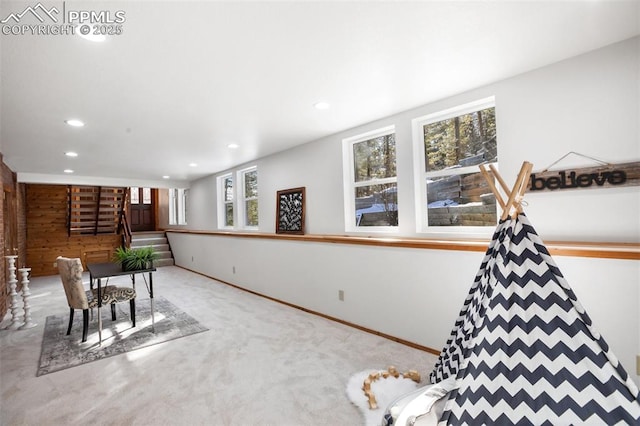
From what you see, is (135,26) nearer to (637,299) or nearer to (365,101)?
(365,101)

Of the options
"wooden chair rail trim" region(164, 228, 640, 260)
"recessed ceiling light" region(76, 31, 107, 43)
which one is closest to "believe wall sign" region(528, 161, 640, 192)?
"wooden chair rail trim" region(164, 228, 640, 260)

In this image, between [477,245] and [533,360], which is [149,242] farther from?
[533,360]

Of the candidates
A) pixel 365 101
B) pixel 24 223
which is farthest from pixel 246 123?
pixel 24 223

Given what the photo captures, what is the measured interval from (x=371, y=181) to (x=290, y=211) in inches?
57.2

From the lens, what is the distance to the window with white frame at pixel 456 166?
8.94 feet

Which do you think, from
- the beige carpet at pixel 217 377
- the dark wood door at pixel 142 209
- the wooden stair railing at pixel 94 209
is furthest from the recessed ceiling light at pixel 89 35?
the dark wood door at pixel 142 209

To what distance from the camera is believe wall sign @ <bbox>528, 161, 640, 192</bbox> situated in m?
1.93

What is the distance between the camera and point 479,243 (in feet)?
8.06

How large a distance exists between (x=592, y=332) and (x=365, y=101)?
2.27 m

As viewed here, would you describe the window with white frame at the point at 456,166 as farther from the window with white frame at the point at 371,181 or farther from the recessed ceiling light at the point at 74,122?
the recessed ceiling light at the point at 74,122

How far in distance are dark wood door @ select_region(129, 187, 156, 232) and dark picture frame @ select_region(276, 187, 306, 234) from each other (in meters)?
Answer: 7.23

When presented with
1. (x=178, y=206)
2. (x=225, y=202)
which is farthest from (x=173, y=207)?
(x=225, y=202)

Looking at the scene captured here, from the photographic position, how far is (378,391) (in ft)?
6.99

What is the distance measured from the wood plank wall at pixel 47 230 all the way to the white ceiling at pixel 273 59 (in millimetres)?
4766
